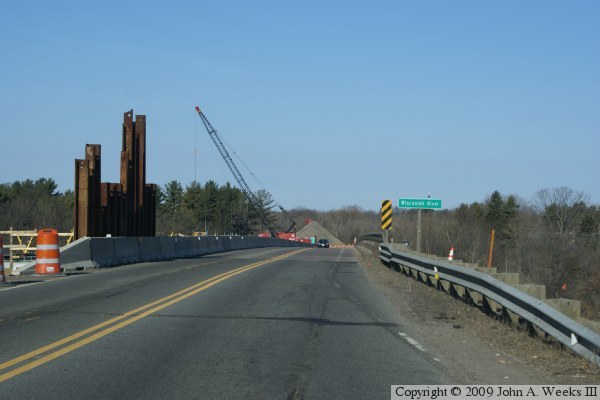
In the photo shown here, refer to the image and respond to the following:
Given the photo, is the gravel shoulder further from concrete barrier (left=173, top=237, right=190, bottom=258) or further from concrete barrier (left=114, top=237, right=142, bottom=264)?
concrete barrier (left=173, top=237, right=190, bottom=258)

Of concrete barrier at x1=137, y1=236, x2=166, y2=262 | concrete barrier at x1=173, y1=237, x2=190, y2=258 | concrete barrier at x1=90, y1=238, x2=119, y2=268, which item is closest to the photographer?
concrete barrier at x1=90, y1=238, x2=119, y2=268

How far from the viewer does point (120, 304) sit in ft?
42.0

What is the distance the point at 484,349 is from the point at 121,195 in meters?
23.4

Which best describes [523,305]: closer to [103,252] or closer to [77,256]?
[77,256]

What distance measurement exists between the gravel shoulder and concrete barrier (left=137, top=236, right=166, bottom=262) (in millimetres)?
15593

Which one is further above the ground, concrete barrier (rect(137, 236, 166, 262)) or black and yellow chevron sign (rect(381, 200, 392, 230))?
black and yellow chevron sign (rect(381, 200, 392, 230))

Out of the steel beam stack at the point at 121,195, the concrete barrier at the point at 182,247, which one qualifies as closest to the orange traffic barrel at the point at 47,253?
the steel beam stack at the point at 121,195

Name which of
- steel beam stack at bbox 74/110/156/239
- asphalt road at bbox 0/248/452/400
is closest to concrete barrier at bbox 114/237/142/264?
steel beam stack at bbox 74/110/156/239

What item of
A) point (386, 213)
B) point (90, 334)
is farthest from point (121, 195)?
point (90, 334)

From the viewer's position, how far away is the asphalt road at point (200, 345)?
22.6 ft

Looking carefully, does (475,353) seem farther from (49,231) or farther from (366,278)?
(49,231)

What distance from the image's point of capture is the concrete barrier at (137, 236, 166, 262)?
2761 centimetres

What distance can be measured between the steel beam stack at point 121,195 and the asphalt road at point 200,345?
33.6 feet

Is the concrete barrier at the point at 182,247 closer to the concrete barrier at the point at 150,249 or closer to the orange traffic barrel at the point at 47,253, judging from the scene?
the concrete barrier at the point at 150,249
